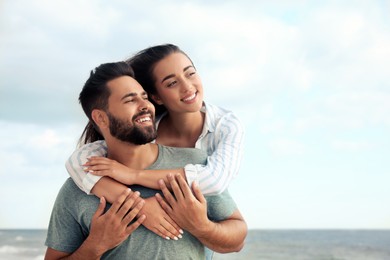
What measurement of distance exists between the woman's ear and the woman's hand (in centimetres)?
14

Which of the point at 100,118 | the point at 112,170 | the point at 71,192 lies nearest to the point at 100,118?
the point at 100,118

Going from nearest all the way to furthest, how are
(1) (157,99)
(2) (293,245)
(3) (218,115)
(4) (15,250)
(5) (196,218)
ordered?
1. (5) (196,218)
2. (1) (157,99)
3. (3) (218,115)
4. (4) (15,250)
5. (2) (293,245)

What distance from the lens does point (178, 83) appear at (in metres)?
3.00

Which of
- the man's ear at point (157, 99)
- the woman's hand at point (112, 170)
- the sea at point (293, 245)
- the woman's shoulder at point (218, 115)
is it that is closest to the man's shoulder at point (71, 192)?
the woman's hand at point (112, 170)

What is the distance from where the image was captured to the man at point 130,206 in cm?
254

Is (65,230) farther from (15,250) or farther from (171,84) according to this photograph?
(15,250)

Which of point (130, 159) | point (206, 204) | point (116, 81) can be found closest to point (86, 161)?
point (130, 159)

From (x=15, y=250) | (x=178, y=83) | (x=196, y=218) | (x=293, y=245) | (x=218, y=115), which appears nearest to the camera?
(x=196, y=218)

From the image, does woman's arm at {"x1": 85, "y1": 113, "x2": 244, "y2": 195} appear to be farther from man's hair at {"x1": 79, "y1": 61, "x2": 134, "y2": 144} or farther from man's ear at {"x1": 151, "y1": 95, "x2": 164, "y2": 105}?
man's ear at {"x1": 151, "y1": 95, "x2": 164, "y2": 105}

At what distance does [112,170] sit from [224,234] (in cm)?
52

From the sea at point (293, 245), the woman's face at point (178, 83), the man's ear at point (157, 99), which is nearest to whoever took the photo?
the woman's face at point (178, 83)

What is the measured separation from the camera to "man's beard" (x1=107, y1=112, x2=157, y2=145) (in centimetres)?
256

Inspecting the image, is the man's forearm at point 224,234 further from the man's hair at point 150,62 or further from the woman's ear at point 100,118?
the man's hair at point 150,62

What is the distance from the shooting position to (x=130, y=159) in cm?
269
